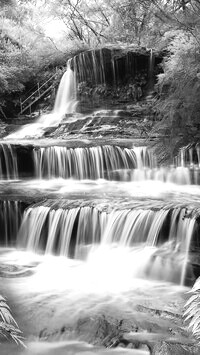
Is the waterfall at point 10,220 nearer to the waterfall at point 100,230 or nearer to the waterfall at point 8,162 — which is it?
the waterfall at point 100,230

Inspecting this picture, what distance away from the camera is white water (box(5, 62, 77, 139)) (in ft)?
55.5

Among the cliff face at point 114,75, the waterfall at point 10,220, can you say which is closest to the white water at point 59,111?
the cliff face at point 114,75

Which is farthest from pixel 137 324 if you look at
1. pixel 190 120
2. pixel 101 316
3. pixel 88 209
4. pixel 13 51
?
pixel 13 51

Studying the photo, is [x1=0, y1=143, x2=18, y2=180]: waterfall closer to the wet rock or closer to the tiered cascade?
the tiered cascade

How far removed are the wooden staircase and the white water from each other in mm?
1095

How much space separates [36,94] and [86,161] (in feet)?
32.5

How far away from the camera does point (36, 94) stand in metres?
21.1

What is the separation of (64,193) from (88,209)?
6.30ft

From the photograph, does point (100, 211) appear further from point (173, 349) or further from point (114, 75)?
point (114, 75)

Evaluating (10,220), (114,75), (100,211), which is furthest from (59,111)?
(100,211)

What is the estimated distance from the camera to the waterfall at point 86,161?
12.4 metres

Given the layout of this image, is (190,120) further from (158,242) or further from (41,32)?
(41,32)

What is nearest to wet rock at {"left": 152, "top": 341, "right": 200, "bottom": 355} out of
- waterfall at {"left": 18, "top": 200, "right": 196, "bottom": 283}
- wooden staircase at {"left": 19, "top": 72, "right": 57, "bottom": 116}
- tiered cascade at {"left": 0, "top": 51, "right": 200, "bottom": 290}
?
tiered cascade at {"left": 0, "top": 51, "right": 200, "bottom": 290}

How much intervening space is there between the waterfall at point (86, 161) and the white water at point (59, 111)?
4.06 meters
